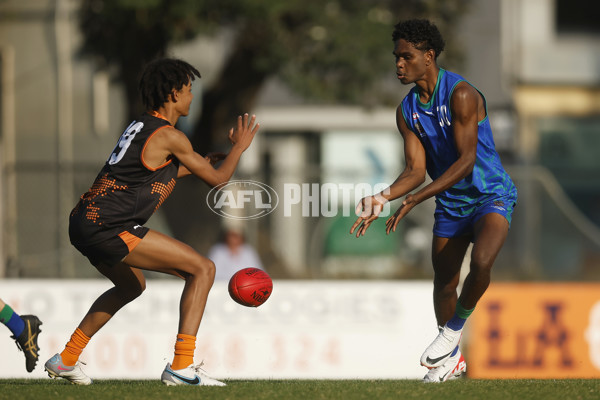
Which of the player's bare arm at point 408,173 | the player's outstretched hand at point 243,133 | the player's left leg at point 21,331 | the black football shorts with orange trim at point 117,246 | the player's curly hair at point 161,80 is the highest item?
the player's curly hair at point 161,80

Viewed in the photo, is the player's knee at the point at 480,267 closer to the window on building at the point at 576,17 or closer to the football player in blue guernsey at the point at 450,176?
the football player in blue guernsey at the point at 450,176

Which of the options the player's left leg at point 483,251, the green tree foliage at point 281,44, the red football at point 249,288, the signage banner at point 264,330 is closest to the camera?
the player's left leg at point 483,251

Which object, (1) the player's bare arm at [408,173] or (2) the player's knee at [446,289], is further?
(2) the player's knee at [446,289]

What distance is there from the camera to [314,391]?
240 inches

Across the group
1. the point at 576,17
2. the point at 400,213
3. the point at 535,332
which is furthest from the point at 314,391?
the point at 576,17

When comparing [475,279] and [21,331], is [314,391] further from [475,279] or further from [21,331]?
[21,331]

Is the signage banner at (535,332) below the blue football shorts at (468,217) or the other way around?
below

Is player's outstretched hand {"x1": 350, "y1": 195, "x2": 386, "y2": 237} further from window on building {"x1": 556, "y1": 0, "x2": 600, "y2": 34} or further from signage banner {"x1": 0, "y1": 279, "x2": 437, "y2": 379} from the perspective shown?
window on building {"x1": 556, "y1": 0, "x2": 600, "y2": 34}

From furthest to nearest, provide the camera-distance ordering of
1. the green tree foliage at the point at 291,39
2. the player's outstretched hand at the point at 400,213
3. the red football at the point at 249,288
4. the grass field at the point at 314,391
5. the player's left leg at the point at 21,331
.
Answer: the green tree foliage at the point at 291,39 → the red football at the point at 249,288 → the player's left leg at the point at 21,331 → the player's outstretched hand at the point at 400,213 → the grass field at the point at 314,391

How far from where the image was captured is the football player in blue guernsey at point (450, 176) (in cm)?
626

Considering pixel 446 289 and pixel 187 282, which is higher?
pixel 187 282

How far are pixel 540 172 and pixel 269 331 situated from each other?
22.7 feet

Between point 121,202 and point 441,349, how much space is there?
2.32 metres

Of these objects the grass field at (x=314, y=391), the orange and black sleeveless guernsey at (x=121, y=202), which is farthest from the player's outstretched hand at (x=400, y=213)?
the orange and black sleeveless guernsey at (x=121, y=202)
